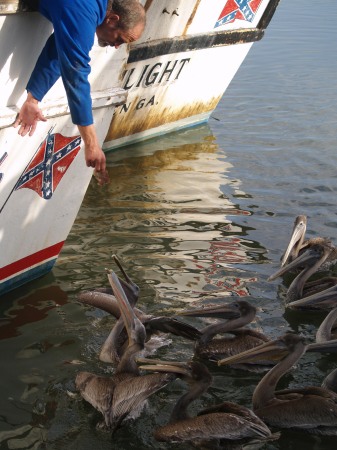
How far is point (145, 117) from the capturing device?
9773 millimetres

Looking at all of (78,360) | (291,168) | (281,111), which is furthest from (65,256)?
(281,111)

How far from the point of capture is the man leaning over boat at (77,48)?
4785mm

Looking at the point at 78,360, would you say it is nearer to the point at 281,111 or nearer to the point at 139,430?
the point at 139,430

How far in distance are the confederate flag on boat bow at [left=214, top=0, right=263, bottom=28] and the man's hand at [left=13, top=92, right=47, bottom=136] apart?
15.7 feet

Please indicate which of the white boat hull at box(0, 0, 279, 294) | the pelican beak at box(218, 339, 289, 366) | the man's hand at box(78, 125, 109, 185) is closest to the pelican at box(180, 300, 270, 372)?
the pelican beak at box(218, 339, 289, 366)

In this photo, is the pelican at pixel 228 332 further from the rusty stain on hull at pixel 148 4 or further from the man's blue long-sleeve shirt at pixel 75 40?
the rusty stain on hull at pixel 148 4

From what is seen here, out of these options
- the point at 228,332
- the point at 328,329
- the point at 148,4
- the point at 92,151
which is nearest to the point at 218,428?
the point at 228,332

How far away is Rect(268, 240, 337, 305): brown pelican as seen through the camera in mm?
6359

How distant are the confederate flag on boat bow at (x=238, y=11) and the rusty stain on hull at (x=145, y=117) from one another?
1120 millimetres

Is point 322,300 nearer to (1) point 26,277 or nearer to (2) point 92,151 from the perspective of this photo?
(2) point 92,151

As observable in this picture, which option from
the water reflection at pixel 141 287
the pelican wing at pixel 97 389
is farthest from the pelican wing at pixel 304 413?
the pelican wing at pixel 97 389

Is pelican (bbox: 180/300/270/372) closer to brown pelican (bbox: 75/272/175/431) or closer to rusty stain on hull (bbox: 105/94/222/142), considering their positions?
brown pelican (bbox: 75/272/175/431)

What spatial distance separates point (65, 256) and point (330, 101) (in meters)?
6.45

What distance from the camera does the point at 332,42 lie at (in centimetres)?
1683
